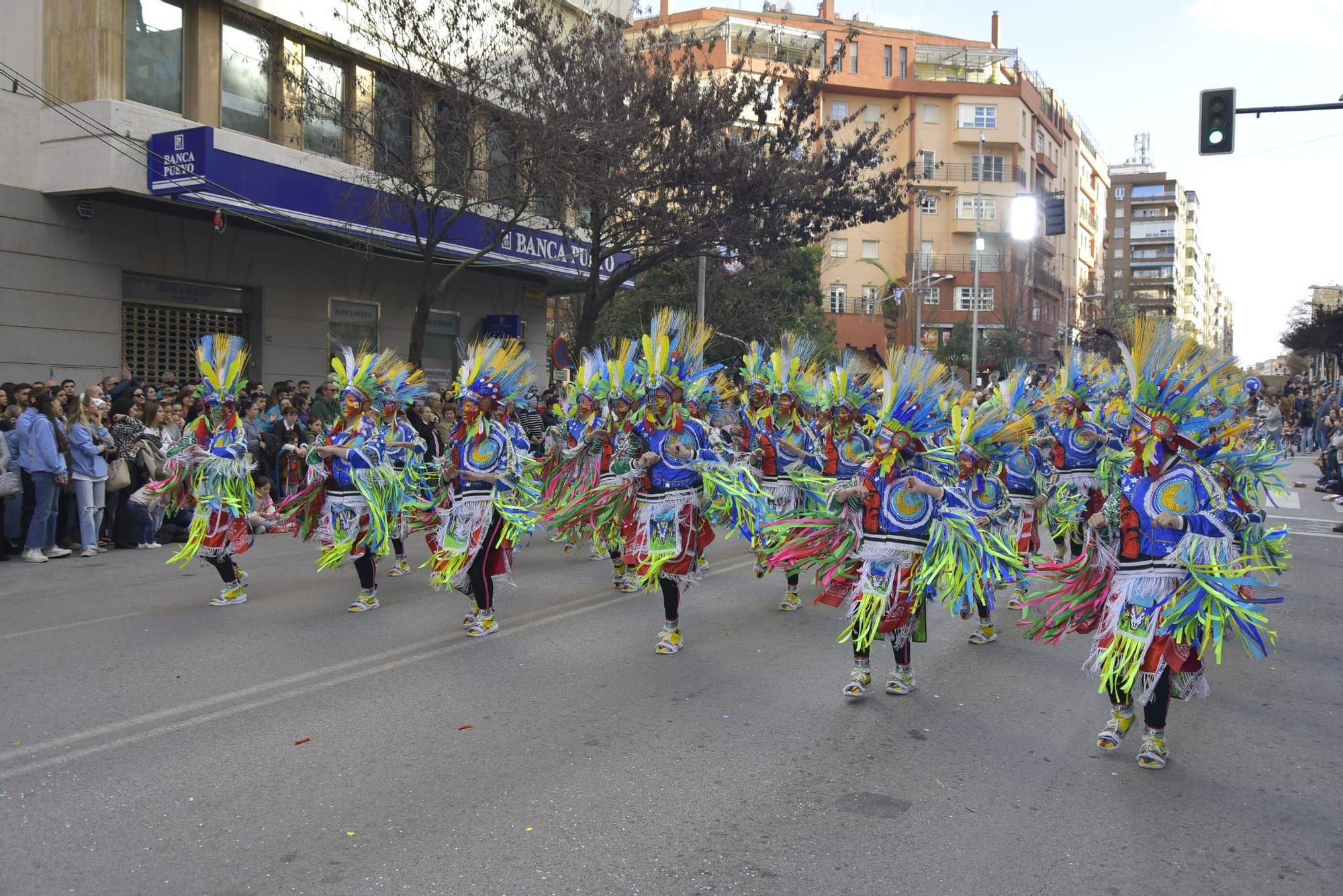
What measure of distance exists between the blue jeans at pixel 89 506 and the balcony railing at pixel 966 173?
50881 millimetres

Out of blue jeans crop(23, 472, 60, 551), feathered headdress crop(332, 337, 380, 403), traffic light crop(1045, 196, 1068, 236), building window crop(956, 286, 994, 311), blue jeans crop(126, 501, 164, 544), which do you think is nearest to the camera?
feathered headdress crop(332, 337, 380, 403)

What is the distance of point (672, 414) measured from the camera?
7.98 metres

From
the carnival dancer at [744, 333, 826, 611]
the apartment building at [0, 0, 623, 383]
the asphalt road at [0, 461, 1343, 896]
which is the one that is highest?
the apartment building at [0, 0, 623, 383]

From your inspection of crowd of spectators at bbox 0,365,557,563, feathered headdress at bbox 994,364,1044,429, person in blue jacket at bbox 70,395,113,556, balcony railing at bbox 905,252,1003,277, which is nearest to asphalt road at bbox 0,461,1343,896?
feathered headdress at bbox 994,364,1044,429

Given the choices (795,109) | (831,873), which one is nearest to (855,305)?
(795,109)

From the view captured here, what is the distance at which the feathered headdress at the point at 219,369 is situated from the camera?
893 centimetres

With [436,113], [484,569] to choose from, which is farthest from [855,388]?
[436,113]

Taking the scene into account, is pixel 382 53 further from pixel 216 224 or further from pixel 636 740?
pixel 636 740

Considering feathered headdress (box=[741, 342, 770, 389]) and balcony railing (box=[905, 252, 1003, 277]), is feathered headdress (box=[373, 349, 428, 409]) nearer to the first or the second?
feathered headdress (box=[741, 342, 770, 389])

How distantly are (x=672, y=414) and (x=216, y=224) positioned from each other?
37.9 feet

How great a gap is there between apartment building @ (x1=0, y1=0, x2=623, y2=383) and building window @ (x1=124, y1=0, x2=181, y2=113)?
26 mm

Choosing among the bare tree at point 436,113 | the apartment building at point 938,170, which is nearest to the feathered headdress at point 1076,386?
the bare tree at point 436,113

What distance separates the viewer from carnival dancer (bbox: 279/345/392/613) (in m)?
8.71

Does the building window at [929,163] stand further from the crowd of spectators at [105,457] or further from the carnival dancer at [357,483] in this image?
the carnival dancer at [357,483]
